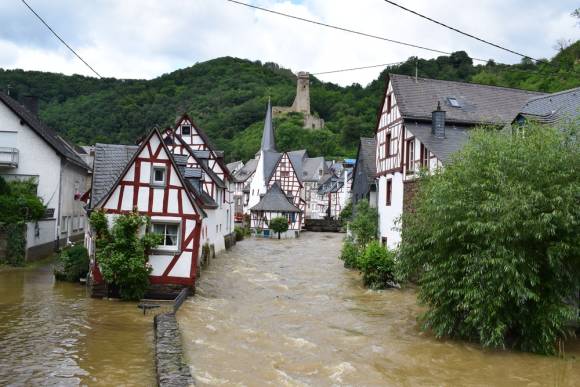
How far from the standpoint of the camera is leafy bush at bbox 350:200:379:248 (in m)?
28.0

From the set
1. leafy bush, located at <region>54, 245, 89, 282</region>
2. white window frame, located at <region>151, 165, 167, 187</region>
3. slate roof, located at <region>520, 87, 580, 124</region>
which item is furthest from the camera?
leafy bush, located at <region>54, 245, 89, 282</region>

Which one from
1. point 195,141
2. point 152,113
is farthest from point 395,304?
point 152,113

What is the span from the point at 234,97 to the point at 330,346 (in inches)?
4580

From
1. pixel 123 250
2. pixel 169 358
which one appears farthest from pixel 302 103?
pixel 169 358

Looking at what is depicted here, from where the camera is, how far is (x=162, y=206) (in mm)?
17781

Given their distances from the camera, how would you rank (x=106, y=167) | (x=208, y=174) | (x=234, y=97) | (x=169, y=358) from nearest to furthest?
1. (x=169, y=358)
2. (x=106, y=167)
3. (x=208, y=174)
4. (x=234, y=97)

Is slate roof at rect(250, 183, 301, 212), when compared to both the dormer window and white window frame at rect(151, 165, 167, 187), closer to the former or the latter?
the dormer window

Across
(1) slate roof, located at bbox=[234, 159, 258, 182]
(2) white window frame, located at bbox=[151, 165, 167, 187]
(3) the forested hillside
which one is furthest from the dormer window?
(1) slate roof, located at bbox=[234, 159, 258, 182]

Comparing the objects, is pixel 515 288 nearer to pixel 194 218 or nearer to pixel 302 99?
pixel 194 218

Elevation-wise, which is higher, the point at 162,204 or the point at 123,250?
the point at 162,204

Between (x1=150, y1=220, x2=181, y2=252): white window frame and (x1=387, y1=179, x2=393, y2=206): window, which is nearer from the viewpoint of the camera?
(x1=150, y1=220, x2=181, y2=252): white window frame

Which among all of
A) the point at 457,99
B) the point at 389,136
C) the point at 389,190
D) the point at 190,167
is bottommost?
the point at 389,190

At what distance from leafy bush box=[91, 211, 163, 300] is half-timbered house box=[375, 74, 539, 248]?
10840mm

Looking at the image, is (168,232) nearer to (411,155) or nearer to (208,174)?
(411,155)
